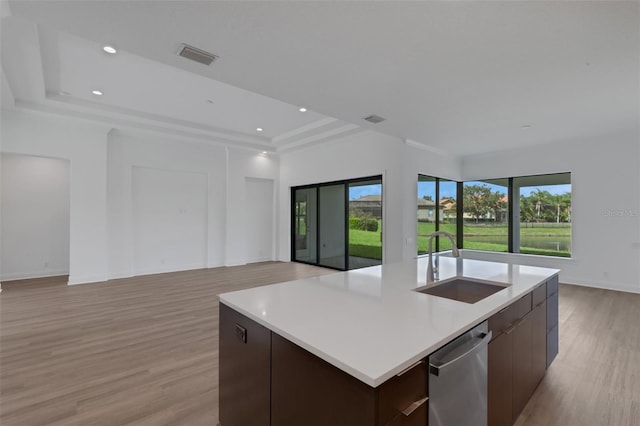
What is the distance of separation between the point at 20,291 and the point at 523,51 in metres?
7.63

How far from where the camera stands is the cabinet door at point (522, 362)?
1742 mm

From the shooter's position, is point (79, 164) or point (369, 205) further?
point (369, 205)

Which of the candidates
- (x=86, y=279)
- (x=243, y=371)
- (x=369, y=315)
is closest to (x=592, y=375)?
(x=369, y=315)

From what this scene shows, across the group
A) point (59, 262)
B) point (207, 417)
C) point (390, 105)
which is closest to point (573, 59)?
point (390, 105)

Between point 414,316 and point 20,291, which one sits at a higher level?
point 414,316

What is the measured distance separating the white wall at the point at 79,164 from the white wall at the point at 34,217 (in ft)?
3.86

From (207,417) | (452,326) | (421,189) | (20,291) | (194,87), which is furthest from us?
(421,189)

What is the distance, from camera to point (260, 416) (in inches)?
52.3

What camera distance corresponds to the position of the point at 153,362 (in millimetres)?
2564

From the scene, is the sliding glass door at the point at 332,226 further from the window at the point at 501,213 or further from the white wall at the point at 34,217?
the white wall at the point at 34,217

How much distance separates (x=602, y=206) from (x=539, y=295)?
471 cm

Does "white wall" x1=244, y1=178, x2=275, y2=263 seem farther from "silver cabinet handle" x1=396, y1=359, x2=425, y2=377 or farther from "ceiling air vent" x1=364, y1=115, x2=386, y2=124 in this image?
"silver cabinet handle" x1=396, y1=359, x2=425, y2=377

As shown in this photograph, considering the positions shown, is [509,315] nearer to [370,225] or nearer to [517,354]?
[517,354]

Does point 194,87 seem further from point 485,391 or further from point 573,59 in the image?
point 485,391
